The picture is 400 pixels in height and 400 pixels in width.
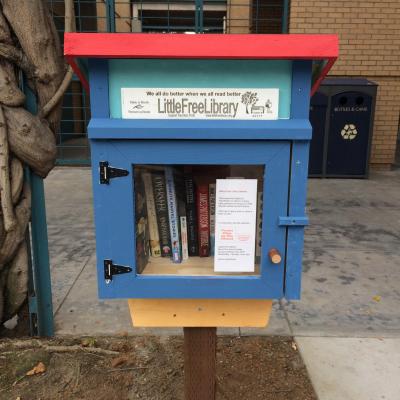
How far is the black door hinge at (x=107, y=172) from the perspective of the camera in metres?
1.42

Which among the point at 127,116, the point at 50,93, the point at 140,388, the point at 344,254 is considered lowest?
the point at 140,388

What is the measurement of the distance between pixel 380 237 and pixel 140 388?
132 inches

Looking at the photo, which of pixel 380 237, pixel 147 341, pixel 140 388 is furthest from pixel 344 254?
pixel 140 388

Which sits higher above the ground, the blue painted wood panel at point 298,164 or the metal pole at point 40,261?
the blue painted wood panel at point 298,164

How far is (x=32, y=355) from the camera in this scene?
2.60m

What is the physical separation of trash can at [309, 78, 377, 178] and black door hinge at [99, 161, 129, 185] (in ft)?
20.7

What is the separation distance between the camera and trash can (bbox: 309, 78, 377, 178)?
7.26 m

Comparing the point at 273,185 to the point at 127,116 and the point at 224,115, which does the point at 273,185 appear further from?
the point at 127,116

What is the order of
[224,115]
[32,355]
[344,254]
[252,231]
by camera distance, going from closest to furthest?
[224,115], [252,231], [32,355], [344,254]

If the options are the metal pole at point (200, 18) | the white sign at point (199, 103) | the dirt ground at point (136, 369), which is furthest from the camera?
the metal pole at point (200, 18)

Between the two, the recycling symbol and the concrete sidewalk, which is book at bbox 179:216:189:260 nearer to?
the concrete sidewalk

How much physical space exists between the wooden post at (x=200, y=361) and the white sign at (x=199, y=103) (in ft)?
2.93

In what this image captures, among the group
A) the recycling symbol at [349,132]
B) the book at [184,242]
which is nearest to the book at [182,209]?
the book at [184,242]

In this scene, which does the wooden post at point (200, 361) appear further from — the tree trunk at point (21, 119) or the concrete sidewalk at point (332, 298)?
the tree trunk at point (21, 119)
